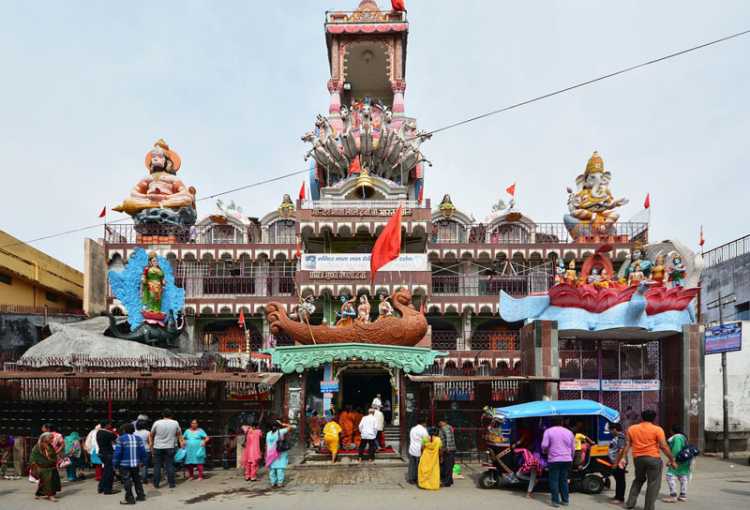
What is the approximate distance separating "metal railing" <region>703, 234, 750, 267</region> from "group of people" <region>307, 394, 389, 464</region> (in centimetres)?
2552

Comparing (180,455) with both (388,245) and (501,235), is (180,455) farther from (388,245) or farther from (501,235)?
(501,235)

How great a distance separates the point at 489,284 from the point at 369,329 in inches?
704

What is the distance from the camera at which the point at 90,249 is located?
121ft

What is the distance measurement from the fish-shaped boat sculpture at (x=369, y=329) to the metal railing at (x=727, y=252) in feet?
72.7

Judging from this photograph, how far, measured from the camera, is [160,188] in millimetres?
40875

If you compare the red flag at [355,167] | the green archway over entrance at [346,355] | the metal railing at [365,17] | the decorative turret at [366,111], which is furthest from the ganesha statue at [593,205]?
the green archway over entrance at [346,355]

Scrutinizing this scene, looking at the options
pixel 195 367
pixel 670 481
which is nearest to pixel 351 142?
pixel 195 367

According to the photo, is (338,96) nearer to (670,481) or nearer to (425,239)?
(425,239)

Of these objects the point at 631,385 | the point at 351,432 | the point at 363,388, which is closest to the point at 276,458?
the point at 351,432

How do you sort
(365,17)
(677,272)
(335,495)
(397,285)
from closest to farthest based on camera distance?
1. (335,495)
2. (677,272)
3. (397,285)
4. (365,17)

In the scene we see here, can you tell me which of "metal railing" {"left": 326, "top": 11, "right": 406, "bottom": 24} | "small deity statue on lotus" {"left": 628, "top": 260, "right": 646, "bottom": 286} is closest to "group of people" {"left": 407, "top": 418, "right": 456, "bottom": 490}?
"small deity statue on lotus" {"left": 628, "top": 260, "right": 646, "bottom": 286}

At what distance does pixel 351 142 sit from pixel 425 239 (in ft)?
28.9

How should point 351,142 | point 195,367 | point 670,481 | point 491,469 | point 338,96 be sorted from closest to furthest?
point 670,481, point 491,469, point 195,367, point 351,142, point 338,96

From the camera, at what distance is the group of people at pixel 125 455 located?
44.1 feet
